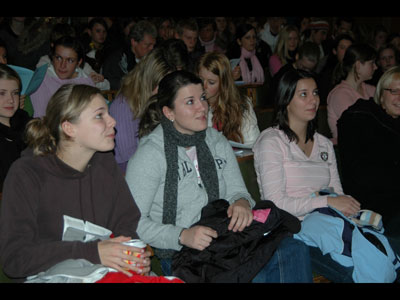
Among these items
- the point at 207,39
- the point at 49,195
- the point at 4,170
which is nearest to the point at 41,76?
the point at 4,170

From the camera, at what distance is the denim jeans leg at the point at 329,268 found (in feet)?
7.86

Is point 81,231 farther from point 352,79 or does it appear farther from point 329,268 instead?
point 352,79

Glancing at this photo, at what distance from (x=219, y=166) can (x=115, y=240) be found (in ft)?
2.82

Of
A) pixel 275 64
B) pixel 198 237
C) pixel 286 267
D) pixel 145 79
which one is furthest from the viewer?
pixel 275 64

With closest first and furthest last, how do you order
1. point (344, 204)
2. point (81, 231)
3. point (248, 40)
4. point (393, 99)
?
point (81, 231) → point (344, 204) → point (393, 99) → point (248, 40)

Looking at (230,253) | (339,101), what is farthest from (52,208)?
(339,101)

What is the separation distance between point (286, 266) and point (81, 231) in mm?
1049

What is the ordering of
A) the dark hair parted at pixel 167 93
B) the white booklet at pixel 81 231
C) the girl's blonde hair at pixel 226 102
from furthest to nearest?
the girl's blonde hair at pixel 226 102 → the dark hair parted at pixel 167 93 → the white booklet at pixel 81 231

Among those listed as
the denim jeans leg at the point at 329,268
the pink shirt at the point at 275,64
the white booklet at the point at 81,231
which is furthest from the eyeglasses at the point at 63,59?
the pink shirt at the point at 275,64

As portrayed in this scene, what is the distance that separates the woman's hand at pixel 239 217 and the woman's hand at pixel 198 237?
0.11m

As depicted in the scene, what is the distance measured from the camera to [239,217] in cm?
226

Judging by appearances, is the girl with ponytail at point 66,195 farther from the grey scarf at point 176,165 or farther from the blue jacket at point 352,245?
the blue jacket at point 352,245

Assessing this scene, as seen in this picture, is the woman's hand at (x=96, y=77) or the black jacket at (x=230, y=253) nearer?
the black jacket at (x=230, y=253)
